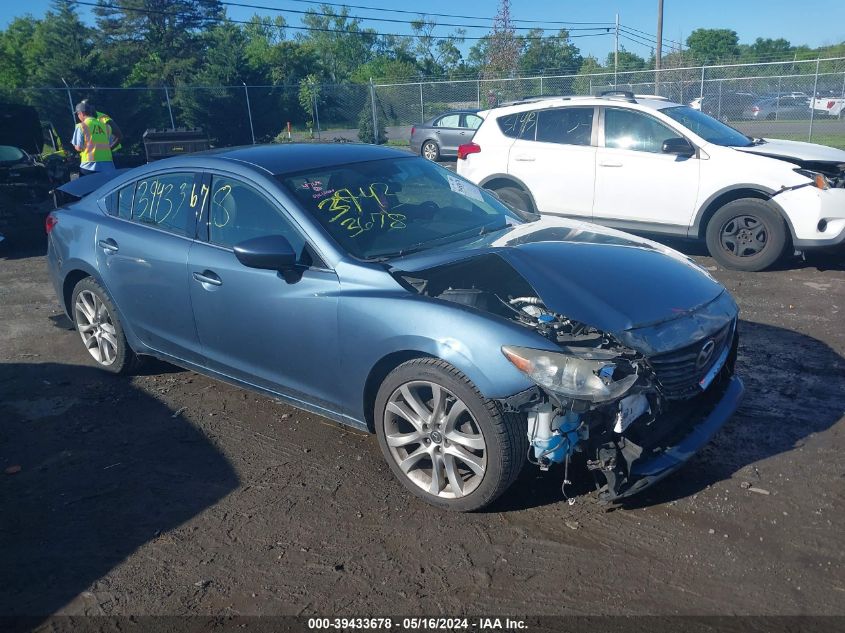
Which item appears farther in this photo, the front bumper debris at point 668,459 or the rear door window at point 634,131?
the rear door window at point 634,131

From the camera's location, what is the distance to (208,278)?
177 inches

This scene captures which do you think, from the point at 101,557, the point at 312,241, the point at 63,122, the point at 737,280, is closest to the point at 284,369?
the point at 312,241

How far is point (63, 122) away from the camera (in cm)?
2248

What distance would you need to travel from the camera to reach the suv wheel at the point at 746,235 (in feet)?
25.2

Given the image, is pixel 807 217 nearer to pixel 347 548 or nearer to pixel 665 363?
pixel 665 363

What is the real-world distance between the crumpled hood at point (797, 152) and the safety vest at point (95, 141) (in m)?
8.58

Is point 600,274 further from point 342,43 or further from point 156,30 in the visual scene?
point 342,43

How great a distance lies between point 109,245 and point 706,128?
→ 21.3 ft

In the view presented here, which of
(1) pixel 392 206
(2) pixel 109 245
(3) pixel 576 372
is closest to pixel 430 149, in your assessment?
(2) pixel 109 245

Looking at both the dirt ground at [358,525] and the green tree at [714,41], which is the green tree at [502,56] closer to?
the dirt ground at [358,525]

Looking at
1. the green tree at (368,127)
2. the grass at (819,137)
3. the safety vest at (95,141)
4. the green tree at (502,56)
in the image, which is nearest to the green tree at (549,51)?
the green tree at (502,56)

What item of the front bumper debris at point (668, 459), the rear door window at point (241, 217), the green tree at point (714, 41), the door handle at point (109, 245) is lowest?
the front bumper debris at point (668, 459)

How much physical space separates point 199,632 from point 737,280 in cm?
640

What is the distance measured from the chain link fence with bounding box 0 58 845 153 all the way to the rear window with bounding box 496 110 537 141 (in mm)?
12077
